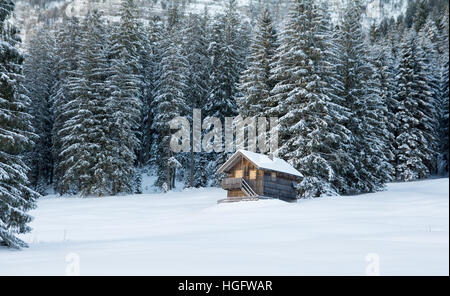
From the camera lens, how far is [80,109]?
137 feet

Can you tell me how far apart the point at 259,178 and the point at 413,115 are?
2556 cm

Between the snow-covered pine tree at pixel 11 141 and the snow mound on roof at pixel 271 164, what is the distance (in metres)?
17.6

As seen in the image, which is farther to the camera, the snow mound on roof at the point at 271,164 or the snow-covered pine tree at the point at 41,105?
the snow-covered pine tree at the point at 41,105

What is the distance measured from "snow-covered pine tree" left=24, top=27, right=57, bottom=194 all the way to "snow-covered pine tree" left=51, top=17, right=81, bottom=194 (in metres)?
1.05

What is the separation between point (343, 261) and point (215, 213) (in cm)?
1670

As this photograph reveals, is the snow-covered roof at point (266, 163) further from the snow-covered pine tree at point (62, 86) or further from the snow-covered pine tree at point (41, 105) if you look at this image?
the snow-covered pine tree at point (41, 105)

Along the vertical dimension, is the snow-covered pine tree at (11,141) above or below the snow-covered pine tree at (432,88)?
below

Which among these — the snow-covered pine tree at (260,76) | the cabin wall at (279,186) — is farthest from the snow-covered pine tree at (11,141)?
the snow-covered pine tree at (260,76)

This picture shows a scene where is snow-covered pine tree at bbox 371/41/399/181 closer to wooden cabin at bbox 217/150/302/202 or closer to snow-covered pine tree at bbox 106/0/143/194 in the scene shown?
wooden cabin at bbox 217/150/302/202

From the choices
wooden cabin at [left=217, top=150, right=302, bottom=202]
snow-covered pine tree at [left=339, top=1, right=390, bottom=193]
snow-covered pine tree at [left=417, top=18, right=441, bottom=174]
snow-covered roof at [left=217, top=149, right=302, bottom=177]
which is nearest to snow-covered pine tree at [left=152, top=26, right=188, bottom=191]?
wooden cabin at [left=217, top=150, right=302, bottom=202]

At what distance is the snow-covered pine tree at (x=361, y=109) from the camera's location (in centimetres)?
3734

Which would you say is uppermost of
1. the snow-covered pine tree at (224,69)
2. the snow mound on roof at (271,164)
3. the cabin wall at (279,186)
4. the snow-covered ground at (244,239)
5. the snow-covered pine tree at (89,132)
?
the snow-covered pine tree at (224,69)

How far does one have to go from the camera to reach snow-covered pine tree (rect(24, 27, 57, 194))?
4819 cm

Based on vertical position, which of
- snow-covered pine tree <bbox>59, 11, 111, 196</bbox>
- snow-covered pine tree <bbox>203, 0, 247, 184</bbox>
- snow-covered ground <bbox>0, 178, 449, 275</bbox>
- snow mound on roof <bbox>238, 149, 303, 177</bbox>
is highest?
snow-covered pine tree <bbox>203, 0, 247, 184</bbox>
